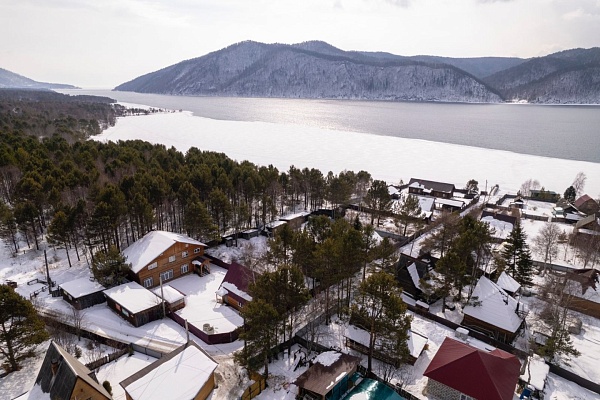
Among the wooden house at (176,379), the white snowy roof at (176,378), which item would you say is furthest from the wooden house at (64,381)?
the white snowy roof at (176,378)

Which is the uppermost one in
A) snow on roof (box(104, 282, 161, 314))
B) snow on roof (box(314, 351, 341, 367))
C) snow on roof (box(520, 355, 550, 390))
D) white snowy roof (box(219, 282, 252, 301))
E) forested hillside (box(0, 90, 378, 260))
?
forested hillside (box(0, 90, 378, 260))

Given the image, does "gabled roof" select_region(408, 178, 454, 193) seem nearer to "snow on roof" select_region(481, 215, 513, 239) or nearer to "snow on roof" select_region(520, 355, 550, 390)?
"snow on roof" select_region(481, 215, 513, 239)

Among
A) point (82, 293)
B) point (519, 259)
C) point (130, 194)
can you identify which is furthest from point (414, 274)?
point (130, 194)

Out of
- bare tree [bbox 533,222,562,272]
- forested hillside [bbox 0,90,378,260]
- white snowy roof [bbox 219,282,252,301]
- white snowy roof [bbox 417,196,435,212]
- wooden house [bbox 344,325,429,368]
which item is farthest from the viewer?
white snowy roof [bbox 417,196,435,212]

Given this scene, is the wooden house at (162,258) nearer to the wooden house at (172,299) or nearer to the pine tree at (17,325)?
the wooden house at (172,299)

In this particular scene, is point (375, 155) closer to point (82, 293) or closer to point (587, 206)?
point (587, 206)

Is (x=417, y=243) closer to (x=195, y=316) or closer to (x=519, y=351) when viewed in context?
(x=519, y=351)

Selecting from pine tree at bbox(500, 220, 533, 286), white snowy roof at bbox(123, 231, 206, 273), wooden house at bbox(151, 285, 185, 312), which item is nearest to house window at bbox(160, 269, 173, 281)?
white snowy roof at bbox(123, 231, 206, 273)
